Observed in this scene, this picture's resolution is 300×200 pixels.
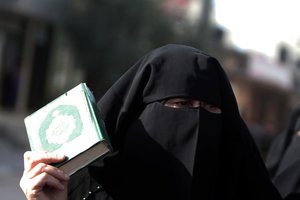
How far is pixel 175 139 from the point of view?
6.39 feet

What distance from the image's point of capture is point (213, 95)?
1.97m

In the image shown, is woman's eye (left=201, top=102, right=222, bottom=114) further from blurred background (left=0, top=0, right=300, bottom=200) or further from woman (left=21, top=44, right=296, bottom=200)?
blurred background (left=0, top=0, right=300, bottom=200)

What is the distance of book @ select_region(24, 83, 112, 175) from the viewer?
1.68 m

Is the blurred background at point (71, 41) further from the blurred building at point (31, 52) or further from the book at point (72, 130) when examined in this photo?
the book at point (72, 130)

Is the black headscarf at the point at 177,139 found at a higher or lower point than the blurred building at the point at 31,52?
higher

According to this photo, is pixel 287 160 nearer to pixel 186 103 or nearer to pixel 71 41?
pixel 186 103

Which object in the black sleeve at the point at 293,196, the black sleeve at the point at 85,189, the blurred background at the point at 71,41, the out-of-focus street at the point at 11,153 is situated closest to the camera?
the black sleeve at the point at 85,189

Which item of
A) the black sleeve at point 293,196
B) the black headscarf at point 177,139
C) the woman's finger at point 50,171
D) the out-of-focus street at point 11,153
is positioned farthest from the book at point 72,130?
the out-of-focus street at point 11,153

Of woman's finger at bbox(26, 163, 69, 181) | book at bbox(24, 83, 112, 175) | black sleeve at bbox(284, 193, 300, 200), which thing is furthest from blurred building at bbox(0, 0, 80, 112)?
woman's finger at bbox(26, 163, 69, 181)

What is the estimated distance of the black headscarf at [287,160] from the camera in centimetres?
240

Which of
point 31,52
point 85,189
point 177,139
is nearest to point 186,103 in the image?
point 177,139

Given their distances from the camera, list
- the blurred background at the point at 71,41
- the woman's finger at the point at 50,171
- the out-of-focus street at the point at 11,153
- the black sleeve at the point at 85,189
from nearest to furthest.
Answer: the woman's finger at the point at 50,171
the black sleeve at the point at 85,189
the out-of-focus street at the point at 11,153
the blurred background at the point at 71,41

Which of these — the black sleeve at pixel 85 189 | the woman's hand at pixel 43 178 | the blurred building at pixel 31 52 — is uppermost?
the woman's hand at pixel 43 178

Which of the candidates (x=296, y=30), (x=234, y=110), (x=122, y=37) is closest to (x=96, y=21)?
(x=122, y=37)
